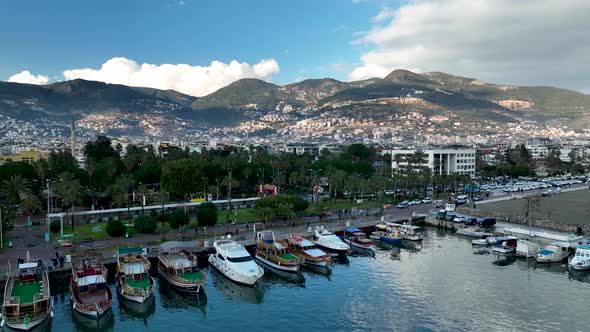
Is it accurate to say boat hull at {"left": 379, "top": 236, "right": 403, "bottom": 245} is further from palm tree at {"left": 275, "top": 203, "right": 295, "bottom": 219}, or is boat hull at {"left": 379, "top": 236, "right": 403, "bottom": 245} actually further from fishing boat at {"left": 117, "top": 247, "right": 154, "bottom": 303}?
fishing boat at {"left": 117, "top": 247, "right": 154, "bottom": 303}

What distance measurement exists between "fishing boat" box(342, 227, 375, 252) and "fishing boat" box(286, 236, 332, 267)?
266 inches

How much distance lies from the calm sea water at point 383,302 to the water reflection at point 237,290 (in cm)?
8

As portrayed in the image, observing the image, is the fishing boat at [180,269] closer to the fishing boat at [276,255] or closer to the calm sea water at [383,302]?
the calm sea water at [383,302]

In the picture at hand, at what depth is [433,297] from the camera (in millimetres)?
35219

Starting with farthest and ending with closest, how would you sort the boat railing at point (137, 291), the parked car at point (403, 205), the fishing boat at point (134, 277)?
the parked car at point (403, 205), the fishing boat at point (134, 277), the boat railing at point (137, 291)

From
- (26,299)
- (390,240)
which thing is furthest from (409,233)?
(26,299)

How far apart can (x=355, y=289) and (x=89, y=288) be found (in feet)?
67.4

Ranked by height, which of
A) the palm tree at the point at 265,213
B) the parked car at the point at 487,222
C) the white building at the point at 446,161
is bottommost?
the parked car at the point at 487,222

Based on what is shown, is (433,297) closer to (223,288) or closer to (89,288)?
(223,288)

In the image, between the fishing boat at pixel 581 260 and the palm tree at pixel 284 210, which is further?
the palm tree at pixel 284 210

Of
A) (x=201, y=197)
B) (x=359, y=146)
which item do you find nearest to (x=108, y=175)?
(x=201, y=197)

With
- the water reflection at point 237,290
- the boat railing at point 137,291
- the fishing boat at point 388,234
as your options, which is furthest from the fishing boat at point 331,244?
the boat railing at point 137,291

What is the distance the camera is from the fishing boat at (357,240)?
169 feet

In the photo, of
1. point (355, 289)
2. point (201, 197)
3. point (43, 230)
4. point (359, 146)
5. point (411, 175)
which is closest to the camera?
point (355, 289)
